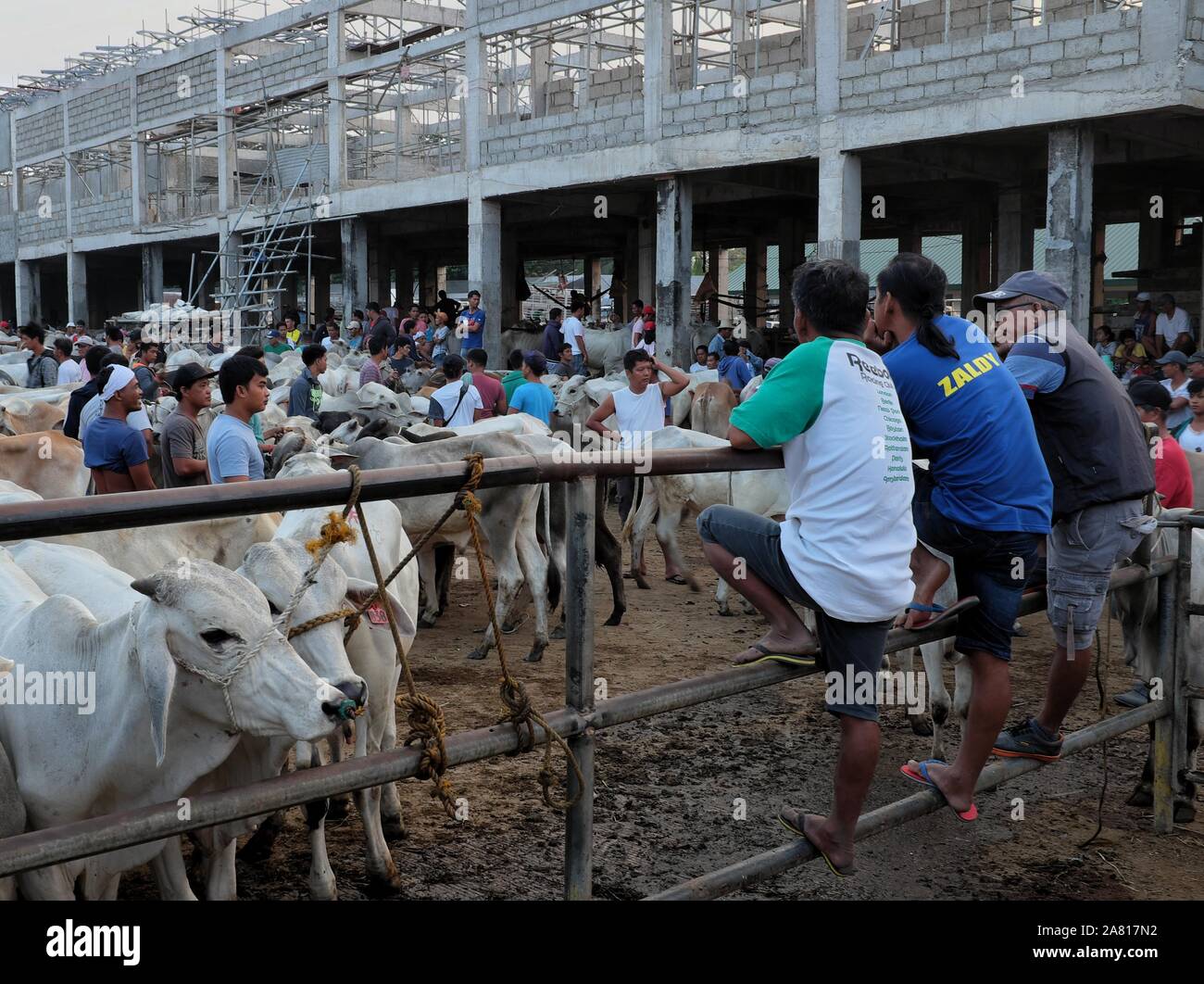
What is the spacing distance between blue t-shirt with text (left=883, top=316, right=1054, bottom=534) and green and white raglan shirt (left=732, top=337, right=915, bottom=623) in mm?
539

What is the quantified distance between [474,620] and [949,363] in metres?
6.19

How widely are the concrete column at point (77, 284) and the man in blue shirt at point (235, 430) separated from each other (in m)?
31.2

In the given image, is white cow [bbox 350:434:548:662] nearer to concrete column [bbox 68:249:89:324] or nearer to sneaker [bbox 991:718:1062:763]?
sneaker [bbox 991:718:1062:763]

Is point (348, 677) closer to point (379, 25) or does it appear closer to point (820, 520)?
point (820, 520)

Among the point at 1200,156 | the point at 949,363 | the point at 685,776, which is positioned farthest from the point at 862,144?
the point at 949,363

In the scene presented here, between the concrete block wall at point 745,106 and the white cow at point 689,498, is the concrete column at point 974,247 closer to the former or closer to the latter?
the concrete block wall at point 745,106

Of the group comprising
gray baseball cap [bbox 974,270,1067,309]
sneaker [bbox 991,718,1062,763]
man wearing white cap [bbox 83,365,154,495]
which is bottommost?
sneaker [bbox 991,718,1062,763]

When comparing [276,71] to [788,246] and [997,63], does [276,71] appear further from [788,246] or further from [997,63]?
[997,63]

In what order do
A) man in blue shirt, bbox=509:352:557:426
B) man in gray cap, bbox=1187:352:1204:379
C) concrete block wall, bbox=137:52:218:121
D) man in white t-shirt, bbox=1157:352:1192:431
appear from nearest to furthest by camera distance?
1. man in white t-shirt, bbox=1157:352:1192:431
2. man in gray cap, bbox=1187:352:1204:379
3. man in blue shirt, bbox=509:352:557:426
4. concrete block wall, bbox=137:52:218:121

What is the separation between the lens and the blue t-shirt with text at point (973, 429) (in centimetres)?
363

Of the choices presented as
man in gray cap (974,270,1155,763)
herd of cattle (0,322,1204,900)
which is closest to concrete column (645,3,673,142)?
herd of cattle (0,322,1204,900)

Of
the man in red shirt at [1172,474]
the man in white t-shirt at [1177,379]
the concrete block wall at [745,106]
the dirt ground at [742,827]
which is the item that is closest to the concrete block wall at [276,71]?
the concrete block wall at [745,106]

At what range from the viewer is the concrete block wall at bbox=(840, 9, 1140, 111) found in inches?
529

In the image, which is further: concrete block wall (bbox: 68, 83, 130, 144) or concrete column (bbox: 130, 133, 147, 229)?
concrete block wall (bbox: 68, 83, 130, 144)
